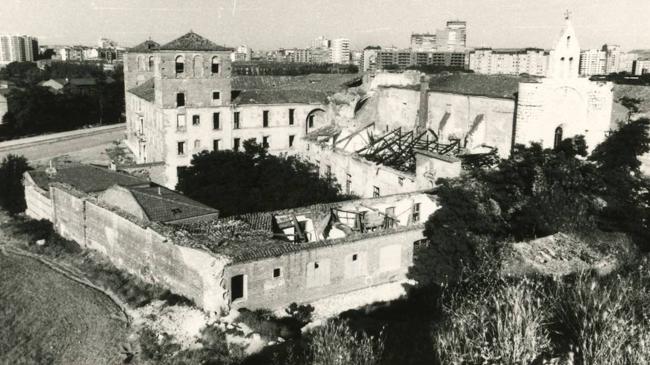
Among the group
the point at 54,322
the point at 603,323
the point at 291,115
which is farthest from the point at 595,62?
the point at 603,323

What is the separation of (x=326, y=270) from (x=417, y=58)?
136 meters

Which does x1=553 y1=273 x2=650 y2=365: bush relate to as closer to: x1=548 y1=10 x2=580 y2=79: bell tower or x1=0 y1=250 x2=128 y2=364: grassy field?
x1=0 y1=250 x2=128 y2=364: grassy field

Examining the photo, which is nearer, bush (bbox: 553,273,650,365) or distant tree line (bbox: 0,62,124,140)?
bush (bbox: 553,273,650,365)

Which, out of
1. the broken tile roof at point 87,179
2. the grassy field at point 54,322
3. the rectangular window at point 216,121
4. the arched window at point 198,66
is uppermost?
the arched window at point 198,66

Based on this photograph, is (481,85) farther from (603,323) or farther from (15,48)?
(15,48)

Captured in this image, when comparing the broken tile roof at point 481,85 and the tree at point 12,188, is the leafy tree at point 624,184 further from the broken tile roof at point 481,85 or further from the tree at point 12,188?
Result: the tree at point 12,188

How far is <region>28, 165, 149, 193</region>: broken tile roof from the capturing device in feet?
99.3

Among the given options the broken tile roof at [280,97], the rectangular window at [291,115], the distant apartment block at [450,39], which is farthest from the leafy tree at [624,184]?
the distant apartment block at [450,39]

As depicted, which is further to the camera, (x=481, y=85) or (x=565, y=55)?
(x=481, y=85)

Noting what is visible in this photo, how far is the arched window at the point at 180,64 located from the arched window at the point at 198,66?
0.74 m

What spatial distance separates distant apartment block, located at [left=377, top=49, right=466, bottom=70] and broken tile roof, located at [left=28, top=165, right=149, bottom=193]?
118 metres

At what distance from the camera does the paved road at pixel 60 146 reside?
5467cm

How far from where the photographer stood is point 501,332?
10391 millimetres

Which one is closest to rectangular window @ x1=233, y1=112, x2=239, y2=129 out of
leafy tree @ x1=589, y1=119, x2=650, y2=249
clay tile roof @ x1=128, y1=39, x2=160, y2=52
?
clay tile roof @ x1=128, y1=39, x2=160, y2=52
